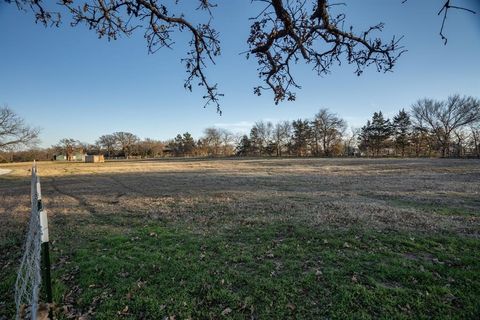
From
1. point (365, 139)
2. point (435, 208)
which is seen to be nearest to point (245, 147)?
point (365, 139)

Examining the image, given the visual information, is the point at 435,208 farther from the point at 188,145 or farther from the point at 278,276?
the point at 188,145

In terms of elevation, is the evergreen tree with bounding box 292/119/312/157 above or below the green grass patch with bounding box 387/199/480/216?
above

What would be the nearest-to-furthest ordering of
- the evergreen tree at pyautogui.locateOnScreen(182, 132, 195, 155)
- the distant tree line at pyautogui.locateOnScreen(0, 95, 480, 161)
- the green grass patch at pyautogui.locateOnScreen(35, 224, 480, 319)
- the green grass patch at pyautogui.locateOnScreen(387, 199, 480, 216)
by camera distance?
the green grass patch at pyautogui.locateOnScreen(35, 224, 480, 319), the green grass patch at pyautogui.locateOnScreen(387, 199, 480, 216), the distant tree line at pyautogui.locateOnScreen(0, 95, 480, 161), the evergreen tree at pyautogui.locateOnScreen(182, 132, 195, 155)

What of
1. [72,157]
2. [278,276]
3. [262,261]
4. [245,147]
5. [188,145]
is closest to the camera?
[278,276]

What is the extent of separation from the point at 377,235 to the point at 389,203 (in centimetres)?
549

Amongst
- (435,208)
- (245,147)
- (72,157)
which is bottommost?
(435,208)

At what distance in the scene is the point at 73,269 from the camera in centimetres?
573

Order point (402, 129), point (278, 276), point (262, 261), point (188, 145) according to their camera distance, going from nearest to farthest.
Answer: point (278, 276) < point (262, 261) < point (402, 129) < point (188, 145)

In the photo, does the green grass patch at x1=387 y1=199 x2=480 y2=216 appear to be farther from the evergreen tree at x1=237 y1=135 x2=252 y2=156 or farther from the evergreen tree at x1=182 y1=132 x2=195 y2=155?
the evergreen tree at x1=182 y1=132 x2=195 y2=155

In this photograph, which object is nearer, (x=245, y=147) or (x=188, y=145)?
(x=245, y=147)

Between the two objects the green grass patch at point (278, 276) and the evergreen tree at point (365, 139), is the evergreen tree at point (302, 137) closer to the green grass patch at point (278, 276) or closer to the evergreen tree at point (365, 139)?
the evergreen tree at point (365, 139)

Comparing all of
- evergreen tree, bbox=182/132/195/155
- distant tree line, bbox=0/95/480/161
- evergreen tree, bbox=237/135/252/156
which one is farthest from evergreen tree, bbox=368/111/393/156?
evergreen tree, bbox=182/132/195/155

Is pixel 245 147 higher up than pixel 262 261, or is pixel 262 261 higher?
pixel 245 147

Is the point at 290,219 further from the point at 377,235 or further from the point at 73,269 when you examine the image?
the point at 73,269
